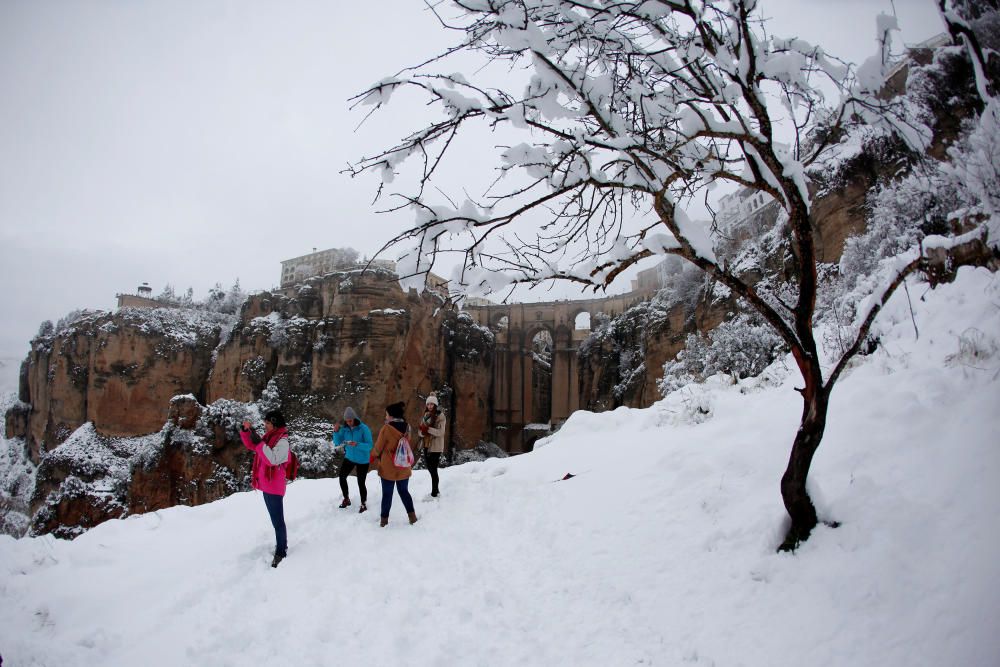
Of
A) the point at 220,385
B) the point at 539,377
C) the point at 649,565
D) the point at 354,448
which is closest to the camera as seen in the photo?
the point at 649,565

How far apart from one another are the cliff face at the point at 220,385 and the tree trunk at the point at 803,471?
24.4m

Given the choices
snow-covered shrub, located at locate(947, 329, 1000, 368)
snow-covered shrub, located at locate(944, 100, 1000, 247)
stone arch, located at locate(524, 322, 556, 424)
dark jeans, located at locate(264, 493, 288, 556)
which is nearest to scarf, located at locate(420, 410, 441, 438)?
dark jeans, located at locate(264, 493, 288, 556)

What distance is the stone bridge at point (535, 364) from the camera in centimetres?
3619

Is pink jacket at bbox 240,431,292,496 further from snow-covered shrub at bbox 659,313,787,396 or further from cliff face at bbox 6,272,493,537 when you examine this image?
cliff face at bbox 6,272,493,537

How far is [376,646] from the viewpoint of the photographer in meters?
3.42

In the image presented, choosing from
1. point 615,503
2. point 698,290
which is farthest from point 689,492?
point 698,290

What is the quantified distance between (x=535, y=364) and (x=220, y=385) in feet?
70.5

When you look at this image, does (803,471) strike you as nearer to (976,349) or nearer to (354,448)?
(976,349)

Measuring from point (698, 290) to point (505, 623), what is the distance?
71.2ft

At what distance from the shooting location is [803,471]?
3242 mm

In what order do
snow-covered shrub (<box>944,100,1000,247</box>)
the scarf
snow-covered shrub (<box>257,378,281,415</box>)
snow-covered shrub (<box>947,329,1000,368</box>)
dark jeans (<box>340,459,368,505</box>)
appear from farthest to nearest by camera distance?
snow-covered shrub (<box>257,378,281,415</box>), the scarf, dark jeans (<box>340,459,368,505</box>), snow-covered shrub (<box>947,329,1000,368</box>), snow-covered shrub (<box>944,100,1000,247</box>)

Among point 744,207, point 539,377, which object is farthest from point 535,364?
point 744,207

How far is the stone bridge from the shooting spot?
36.2 m

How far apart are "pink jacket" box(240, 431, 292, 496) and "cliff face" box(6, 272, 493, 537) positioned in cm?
2117
